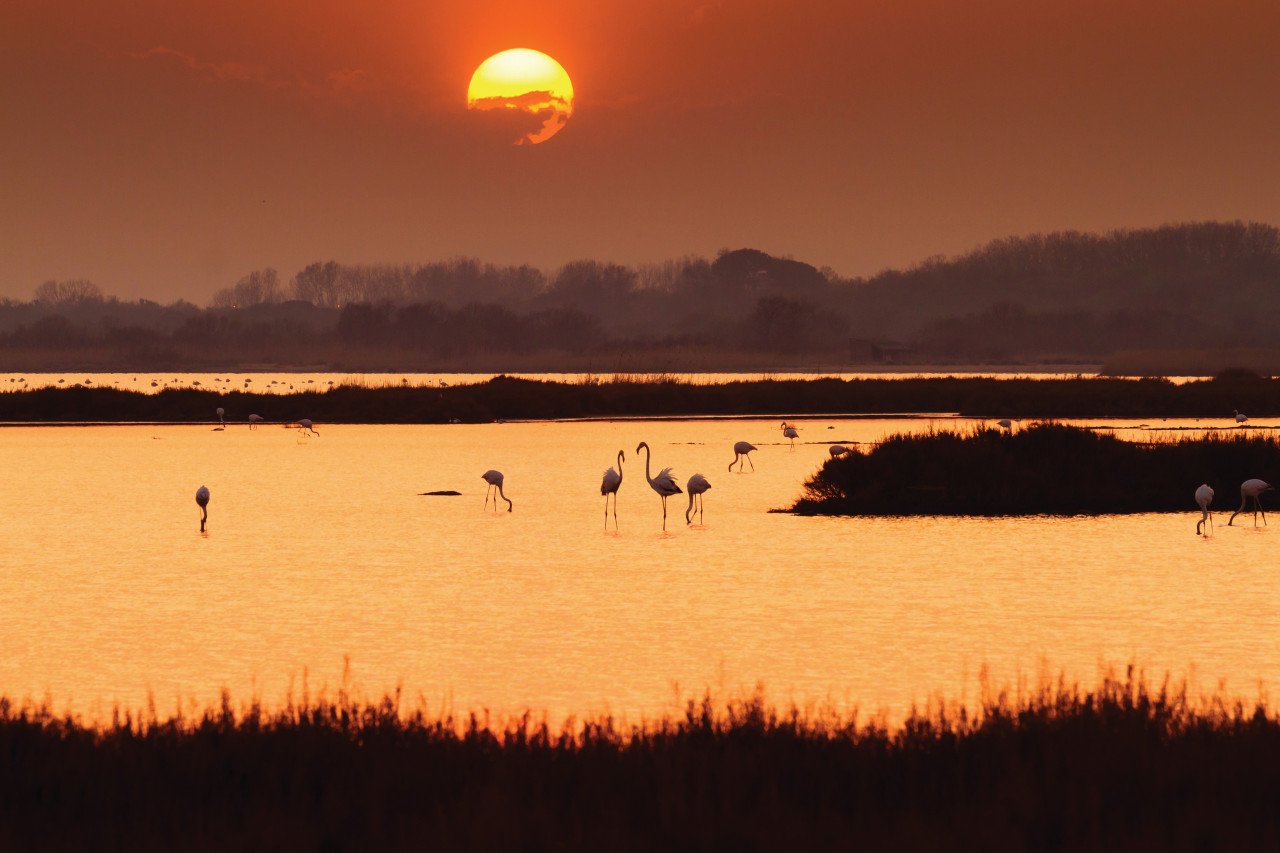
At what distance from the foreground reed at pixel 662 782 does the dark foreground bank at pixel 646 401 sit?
165ft

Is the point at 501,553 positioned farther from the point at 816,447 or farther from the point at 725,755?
the point at 816,447

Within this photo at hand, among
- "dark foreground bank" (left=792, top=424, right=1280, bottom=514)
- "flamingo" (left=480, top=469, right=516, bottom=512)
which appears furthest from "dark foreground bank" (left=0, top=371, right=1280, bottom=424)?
"dark foreground bank" (left=792, top=424, right=1280, bottom=514)

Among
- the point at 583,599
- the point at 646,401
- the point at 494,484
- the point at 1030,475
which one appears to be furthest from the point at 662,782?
the point at 646,401

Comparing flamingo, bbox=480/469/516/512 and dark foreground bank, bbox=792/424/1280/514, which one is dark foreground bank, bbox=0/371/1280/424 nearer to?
flamingo, bbox=480/469/516/512

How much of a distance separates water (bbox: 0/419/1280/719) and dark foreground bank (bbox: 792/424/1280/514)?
1096 millimetres

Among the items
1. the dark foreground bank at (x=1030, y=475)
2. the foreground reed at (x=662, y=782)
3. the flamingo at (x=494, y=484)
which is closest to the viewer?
the foreground reed at (x=662, y=782)

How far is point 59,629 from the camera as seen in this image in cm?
1364

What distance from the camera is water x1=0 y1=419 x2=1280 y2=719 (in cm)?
1148

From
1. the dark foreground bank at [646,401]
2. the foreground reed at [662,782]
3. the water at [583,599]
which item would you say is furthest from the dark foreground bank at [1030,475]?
the dark foreground bank at [646,401]

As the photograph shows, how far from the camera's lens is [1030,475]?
81.9 feet

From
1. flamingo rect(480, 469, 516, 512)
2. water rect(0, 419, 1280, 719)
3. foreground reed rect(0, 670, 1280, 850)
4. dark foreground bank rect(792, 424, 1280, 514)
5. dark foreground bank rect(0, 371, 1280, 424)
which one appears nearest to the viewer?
foreground reed rect(0, 670, 1280, 850)

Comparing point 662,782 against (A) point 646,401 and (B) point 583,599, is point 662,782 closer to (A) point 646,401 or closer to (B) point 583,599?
(B) point 583,599

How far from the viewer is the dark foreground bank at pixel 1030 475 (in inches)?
964

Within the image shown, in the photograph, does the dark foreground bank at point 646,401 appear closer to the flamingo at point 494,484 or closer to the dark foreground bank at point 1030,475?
the flamingo at point 494,484
